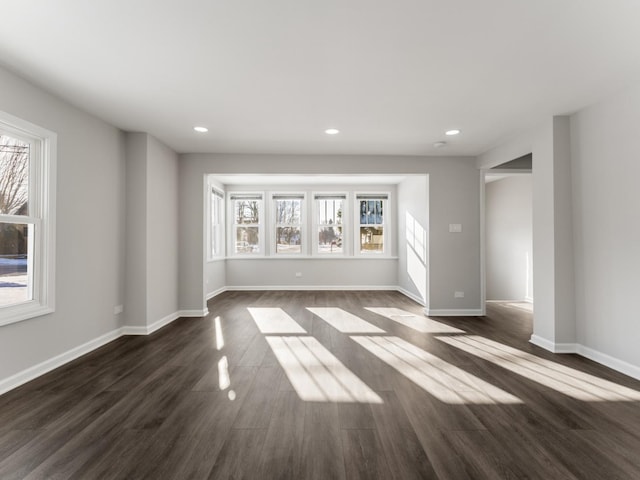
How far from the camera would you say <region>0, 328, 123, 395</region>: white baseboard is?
2.67m

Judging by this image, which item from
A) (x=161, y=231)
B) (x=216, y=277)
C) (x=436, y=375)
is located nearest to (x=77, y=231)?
(x=161, y=231)

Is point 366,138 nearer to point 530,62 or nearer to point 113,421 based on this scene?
point 530,62

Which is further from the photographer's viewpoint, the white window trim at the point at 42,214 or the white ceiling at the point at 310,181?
the white ceiling at the point at 310,181

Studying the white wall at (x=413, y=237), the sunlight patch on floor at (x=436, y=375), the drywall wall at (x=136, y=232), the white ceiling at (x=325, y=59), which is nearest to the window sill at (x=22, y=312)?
the drywall wall at (x=136, y=232)

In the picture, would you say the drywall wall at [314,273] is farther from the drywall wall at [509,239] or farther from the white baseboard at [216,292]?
the drywall wall at [509,239]

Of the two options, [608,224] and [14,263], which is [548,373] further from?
[14,263]

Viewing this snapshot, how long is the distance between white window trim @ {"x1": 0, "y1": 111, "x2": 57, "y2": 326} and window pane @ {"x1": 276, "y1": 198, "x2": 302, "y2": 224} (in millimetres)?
5169

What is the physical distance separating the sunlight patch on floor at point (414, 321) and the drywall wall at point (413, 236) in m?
0.44

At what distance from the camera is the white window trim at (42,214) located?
299cm

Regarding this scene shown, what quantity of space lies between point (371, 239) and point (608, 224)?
5096 mm

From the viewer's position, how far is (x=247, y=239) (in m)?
8.12

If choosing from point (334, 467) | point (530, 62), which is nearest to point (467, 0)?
point (530, 62)

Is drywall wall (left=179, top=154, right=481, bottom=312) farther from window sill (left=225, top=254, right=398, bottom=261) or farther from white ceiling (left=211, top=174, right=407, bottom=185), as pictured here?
window sill (left=225, top=254, right=398, bottom=261)

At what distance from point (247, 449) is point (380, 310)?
4.08 metres
